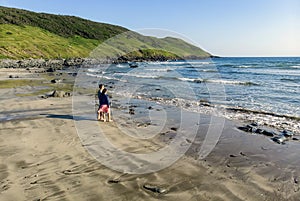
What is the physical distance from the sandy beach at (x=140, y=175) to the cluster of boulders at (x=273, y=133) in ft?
1.18

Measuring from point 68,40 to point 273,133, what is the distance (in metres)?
136

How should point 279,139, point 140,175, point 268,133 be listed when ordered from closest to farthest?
point 140,175
point 279,139
point 268,133

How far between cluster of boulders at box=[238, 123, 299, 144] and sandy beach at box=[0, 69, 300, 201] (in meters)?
0.36

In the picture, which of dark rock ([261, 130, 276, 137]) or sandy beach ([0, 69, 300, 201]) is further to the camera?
dark rock ([261, 130, 276, 137])

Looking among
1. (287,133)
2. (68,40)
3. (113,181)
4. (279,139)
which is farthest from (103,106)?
(68,40)

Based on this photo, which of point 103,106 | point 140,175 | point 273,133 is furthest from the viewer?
point 103,106

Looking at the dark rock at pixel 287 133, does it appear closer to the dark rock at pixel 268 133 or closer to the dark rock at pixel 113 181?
the dark rock at pixel 268 133

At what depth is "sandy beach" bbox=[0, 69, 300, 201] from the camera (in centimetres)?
692

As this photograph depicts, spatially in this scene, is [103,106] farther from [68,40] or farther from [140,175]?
[68,40]

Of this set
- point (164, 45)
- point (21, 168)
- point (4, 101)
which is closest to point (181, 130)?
point (21, 168)

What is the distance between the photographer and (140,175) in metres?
7.96

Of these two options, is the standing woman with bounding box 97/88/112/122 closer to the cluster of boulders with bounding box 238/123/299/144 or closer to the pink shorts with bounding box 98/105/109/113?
the pink shorts with bounding box 98/105/109/113

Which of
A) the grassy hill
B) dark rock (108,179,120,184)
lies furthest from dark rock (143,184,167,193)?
the grassy hill

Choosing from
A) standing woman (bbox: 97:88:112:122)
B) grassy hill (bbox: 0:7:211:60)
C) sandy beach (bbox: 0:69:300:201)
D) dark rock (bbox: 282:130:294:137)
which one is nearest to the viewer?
sandy beach (bbox: 0:69:300:201)
